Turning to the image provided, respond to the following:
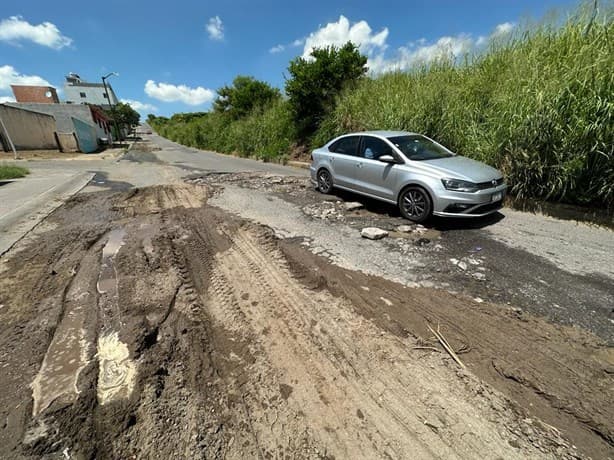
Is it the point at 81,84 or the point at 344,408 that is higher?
the point at 81,84

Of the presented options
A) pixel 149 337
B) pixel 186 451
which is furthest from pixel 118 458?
pixel 149 337

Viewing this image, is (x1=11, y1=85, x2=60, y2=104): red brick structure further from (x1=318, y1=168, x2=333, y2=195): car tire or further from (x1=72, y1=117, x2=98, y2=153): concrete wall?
(x1=318, y1=168, x2=333, y2=195): car tire

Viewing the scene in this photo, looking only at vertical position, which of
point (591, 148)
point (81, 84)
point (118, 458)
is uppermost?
point (81, 84)

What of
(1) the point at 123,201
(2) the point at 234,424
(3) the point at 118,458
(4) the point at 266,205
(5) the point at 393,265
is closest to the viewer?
(3) the point at 118,458

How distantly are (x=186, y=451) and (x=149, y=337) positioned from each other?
1.10m

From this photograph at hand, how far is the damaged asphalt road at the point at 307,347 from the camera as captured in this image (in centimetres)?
154

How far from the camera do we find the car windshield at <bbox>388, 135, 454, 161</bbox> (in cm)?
490

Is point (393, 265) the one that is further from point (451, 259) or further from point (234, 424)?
point (234, 424)

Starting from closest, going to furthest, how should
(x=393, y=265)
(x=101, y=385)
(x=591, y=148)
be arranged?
(x=101, y=385)
(x=393, y=265)
(x=591, y=148)

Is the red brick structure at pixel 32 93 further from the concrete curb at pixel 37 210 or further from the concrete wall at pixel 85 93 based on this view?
the concrete curb at pixel 37 210

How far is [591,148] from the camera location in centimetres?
436

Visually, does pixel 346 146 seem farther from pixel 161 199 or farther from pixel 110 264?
pixel 110 264

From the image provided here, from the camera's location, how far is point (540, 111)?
4789 millimetres

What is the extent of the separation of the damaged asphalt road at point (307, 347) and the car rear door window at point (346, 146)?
8.42ft
